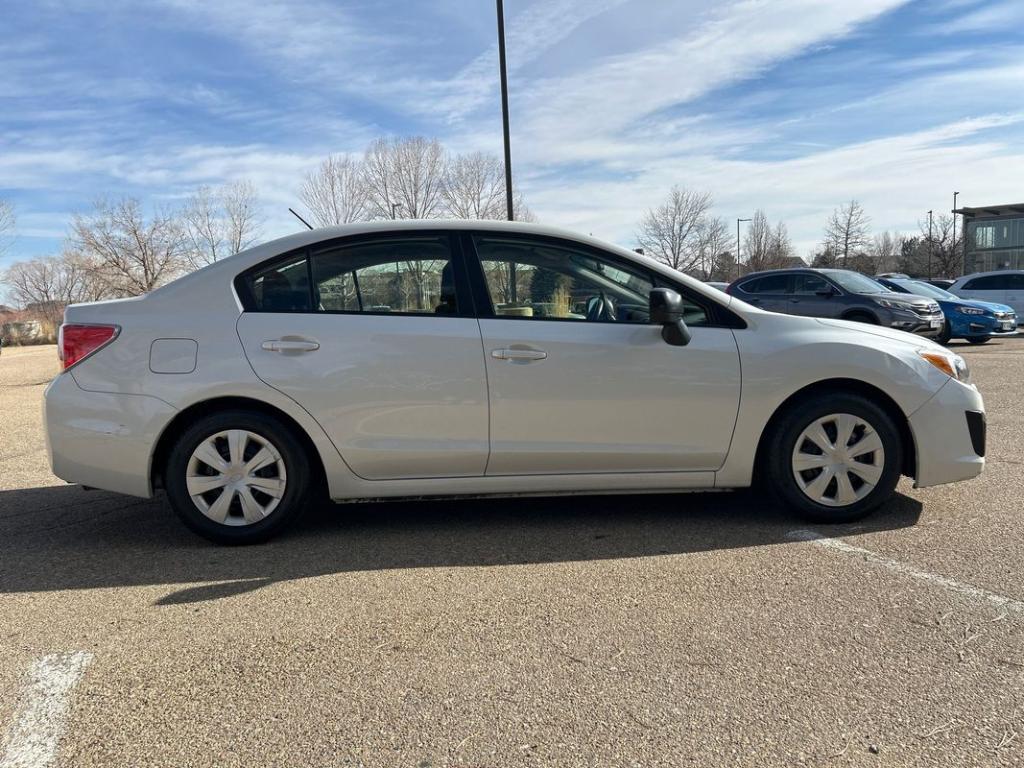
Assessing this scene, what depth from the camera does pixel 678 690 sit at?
96.3 inches

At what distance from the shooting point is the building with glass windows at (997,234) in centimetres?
6462

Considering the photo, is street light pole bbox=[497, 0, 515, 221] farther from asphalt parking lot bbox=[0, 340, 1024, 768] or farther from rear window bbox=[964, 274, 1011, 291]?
rear window bbox=[964, 274, 1011, 291]

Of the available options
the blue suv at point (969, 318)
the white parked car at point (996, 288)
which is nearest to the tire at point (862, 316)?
the blue suv at point (969, 318)

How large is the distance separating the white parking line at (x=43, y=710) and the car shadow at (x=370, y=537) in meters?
0.56

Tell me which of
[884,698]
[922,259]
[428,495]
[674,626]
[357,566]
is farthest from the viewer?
[922,259]

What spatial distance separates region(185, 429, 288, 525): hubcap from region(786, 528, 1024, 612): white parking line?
2.67 metres

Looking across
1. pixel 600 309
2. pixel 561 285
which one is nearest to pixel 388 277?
pixel 561 285

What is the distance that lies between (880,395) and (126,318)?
397 centimetres

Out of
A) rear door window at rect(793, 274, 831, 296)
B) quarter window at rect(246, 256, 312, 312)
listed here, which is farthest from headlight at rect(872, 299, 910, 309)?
quarter window at rect(246, 256, 312, 312)

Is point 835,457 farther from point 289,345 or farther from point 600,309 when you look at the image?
point 289,345

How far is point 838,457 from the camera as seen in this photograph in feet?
13.1

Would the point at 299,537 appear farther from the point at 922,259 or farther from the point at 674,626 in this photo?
the point at 922,259

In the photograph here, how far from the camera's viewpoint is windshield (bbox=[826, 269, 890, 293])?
13258 mm

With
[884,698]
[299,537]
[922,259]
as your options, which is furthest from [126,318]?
[922,259]
